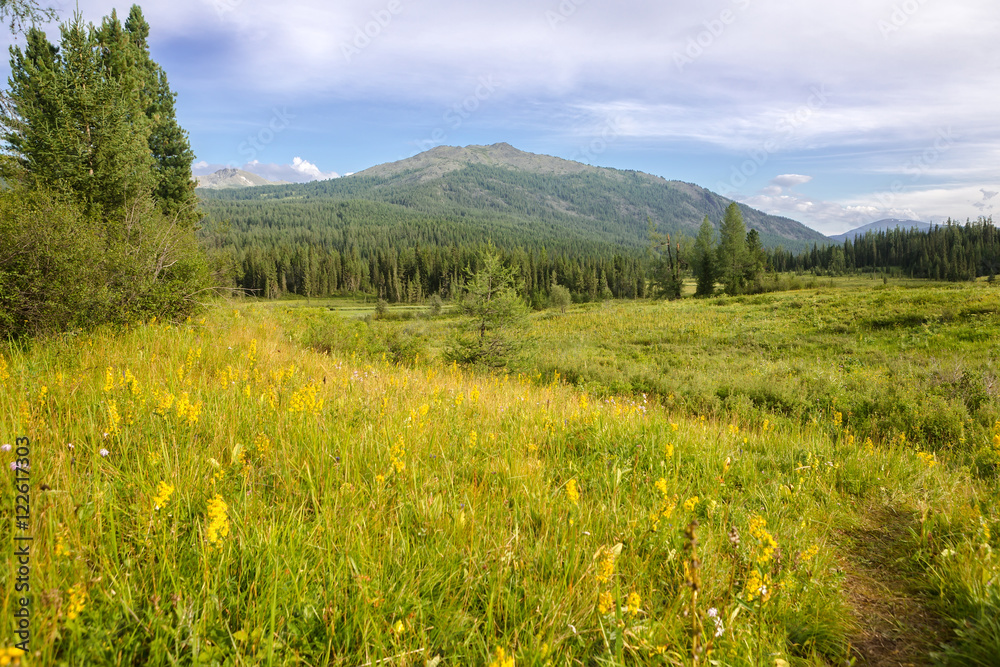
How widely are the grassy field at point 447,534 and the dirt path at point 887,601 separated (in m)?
0.01

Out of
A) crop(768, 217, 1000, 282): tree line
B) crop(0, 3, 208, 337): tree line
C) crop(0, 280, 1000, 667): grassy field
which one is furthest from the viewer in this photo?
crop(768, 217, 1000, 282): tree line

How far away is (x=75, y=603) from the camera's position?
1341 millimetres

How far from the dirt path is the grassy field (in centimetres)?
1

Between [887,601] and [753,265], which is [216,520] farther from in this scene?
[753,265]

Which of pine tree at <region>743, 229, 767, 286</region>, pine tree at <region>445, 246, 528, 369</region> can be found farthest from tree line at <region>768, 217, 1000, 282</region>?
pine tree at <region>445, 246, 528, 369</region>

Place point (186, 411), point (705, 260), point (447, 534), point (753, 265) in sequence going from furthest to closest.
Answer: point (705, 260), point (753, 265), point (186, 411), point (447, 534)

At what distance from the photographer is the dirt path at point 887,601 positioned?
2061mm

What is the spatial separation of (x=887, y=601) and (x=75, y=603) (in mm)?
3771

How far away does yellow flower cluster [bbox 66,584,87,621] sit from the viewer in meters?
1.30

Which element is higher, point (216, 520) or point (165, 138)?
point (165, 138)

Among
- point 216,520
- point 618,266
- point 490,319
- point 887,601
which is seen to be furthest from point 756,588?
point 618,266

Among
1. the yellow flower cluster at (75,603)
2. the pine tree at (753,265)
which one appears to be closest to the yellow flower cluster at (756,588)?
the yellow flower cluster at (75,603)

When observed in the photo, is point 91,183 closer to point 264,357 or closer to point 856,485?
point 264,357

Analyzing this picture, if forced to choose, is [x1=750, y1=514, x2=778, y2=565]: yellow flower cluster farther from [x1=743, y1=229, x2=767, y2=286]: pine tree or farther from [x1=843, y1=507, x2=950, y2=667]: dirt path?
[x1=743, y1=229, x2=767, y2=286]: pine tree
